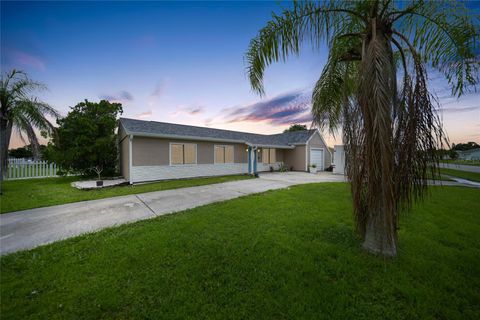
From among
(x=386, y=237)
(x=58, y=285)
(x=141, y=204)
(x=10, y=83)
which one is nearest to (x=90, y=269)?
(x=58, y=285)

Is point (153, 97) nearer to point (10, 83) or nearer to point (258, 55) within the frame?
point (10, 83)

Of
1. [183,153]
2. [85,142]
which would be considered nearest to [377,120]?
[183,153]

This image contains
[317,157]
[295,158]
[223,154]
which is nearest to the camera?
[223,154]

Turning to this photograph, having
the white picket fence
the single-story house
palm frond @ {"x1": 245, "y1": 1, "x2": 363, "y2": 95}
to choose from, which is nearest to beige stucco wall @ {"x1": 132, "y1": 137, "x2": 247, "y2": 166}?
the single-story house

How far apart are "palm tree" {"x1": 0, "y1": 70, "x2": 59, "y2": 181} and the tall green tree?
9.65ft

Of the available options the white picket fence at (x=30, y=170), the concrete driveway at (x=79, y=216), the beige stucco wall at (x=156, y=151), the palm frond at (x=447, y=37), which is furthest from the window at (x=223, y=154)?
the white picket fence at (x=30, y=170)

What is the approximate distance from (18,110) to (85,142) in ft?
12.1

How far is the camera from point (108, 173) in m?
12.3

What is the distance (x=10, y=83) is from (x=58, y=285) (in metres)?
9.54

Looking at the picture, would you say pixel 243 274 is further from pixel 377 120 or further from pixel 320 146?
pixel 320 146

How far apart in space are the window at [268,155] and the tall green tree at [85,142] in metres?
11.5

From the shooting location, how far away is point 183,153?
11570 mm

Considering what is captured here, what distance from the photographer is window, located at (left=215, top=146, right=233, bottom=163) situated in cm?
1312

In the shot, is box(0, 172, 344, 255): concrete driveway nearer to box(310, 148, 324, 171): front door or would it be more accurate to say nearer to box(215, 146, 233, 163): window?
box(215, 146, 233, 163): window
